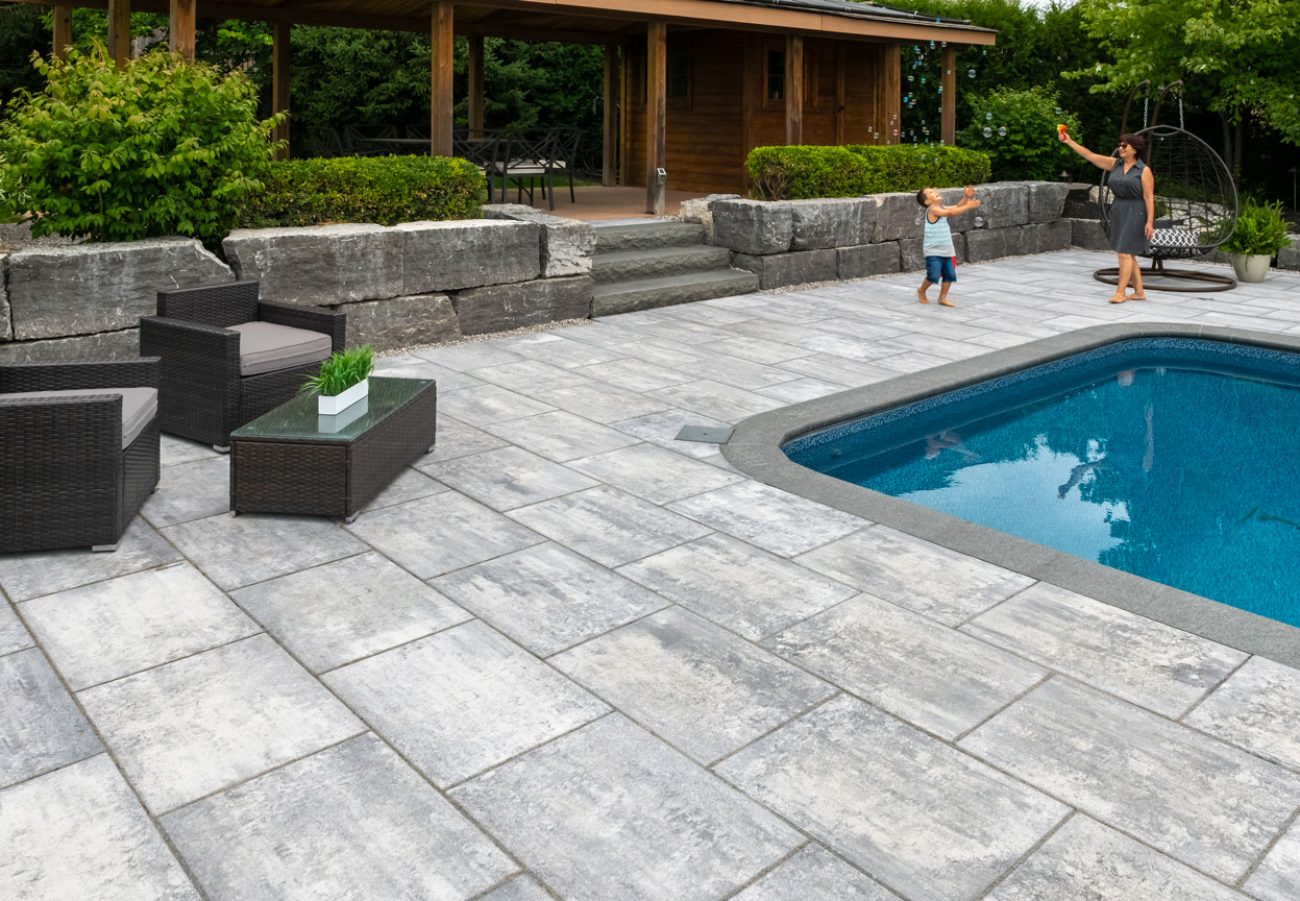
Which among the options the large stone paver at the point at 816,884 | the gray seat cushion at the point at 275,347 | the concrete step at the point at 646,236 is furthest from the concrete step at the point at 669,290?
the large stone paver at the point at 816,884

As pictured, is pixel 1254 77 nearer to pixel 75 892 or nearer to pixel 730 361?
pixel 730 361

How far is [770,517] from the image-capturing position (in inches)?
178

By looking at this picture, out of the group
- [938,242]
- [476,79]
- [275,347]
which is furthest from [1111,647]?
[476,79]

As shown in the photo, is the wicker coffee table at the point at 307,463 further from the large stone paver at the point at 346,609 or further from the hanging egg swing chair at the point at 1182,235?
the hanging egg swing chair at the point at 1182,235

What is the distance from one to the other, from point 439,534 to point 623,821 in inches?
77.5

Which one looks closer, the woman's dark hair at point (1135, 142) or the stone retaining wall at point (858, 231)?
the woman's dark hair at point (1135, 142)

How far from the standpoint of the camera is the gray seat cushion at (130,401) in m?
4.07

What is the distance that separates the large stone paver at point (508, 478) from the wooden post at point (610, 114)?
1030cm

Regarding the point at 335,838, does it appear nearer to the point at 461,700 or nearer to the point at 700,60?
the point at 461,700

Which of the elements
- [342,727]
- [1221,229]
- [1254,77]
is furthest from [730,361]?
[1254,77]

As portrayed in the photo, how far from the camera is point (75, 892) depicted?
2264mm

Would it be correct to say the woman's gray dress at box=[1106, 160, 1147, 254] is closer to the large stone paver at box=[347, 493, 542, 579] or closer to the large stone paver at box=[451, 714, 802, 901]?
the large stone paver at box=[347, 493, 542, 579]

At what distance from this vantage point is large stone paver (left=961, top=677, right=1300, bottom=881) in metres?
2.49

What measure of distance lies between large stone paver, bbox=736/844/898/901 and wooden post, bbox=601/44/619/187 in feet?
43.5
